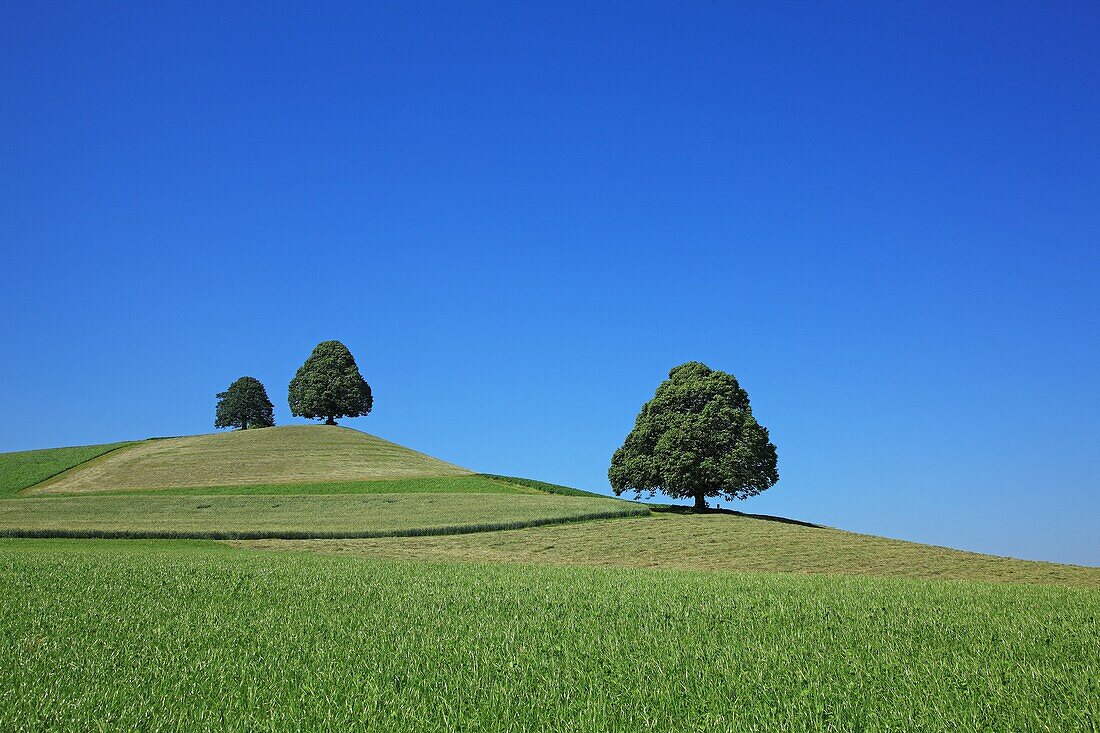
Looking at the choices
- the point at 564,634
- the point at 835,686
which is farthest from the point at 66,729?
the point at 835,686

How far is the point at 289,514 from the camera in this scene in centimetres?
4706

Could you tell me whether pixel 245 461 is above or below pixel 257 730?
above

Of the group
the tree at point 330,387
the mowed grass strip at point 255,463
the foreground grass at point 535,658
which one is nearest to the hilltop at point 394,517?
the mowed grass strip at point 255,463

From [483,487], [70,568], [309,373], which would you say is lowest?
[70,568]

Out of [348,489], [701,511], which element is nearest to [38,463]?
[348,489]

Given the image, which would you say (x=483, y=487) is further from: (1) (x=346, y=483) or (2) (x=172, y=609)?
(2) (x=172, y=609)

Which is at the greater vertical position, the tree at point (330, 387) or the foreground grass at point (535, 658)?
the tree at point (330, 387)

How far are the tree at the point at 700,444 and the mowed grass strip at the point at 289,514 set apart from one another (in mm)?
4462

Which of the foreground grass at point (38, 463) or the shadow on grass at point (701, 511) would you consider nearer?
the shadow on grass at point (701, 511)

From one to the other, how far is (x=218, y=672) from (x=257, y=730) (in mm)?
2226

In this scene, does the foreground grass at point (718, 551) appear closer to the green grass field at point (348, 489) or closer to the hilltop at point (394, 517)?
the hilltop at point (394, 517)

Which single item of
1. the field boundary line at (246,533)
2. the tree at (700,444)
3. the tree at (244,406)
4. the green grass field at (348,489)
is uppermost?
the tree at (244,406)

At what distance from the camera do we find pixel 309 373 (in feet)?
324

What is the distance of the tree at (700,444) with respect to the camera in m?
52.4
